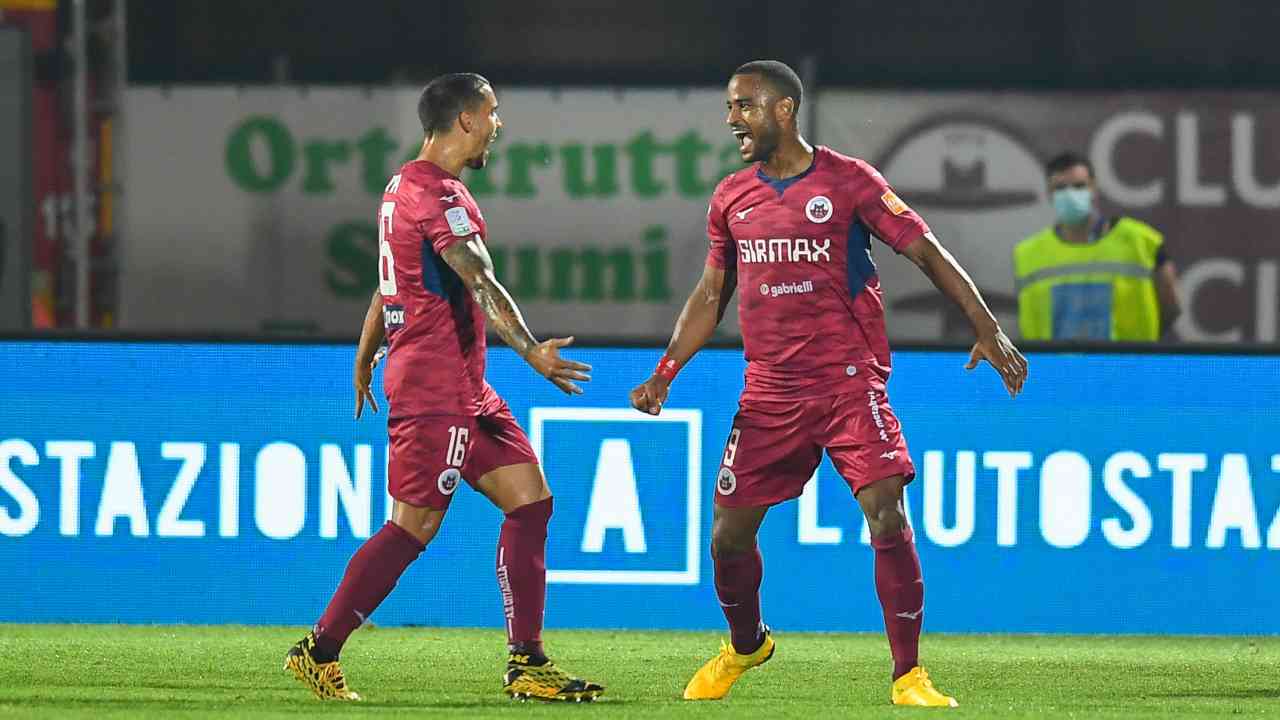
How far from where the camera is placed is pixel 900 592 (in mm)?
6625

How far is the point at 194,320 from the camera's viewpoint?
48.0 ft

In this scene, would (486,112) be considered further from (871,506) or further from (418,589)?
(418,589)

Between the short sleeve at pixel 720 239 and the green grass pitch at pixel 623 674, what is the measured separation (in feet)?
3.91

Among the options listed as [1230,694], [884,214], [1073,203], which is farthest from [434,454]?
[1073,203]

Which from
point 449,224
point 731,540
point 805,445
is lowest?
point 731,540

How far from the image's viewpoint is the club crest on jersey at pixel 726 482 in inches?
270

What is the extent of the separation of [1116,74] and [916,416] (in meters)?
6.82

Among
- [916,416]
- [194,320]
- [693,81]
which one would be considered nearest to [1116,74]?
[693,81]

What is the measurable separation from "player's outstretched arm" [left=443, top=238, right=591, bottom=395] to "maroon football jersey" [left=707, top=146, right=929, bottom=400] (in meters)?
0.57

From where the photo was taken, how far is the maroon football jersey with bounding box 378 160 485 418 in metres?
6.70

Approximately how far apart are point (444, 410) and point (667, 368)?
0.63 m

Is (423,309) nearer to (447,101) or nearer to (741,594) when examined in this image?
(447,101)

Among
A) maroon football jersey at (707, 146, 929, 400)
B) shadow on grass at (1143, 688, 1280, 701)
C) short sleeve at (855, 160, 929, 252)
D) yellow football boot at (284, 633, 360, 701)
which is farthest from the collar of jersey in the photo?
shadow on grass at (1143, 688, 1280, 701)

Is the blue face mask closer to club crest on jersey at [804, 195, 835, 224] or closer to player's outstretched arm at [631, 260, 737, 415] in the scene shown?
player's outstretched arm at [631, 260, 737, 415]
